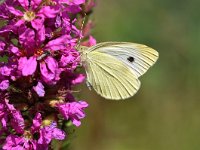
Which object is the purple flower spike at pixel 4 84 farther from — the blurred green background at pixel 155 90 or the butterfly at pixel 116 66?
the blurred green background at pixel 155 90

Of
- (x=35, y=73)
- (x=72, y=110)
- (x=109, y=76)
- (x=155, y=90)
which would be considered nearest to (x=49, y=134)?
(x=72, y=110)

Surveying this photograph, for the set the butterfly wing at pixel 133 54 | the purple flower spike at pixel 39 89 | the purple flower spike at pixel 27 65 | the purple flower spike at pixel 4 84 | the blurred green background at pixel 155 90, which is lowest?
the blurred green background at pixel 155 90

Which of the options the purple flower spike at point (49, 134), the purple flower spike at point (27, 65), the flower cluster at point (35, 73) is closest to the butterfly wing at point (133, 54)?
the flower cluster at point (35, 73)

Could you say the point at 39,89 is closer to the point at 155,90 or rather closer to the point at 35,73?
the point at 35,73

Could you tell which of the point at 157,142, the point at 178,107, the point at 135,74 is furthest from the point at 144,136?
the point at 135,74

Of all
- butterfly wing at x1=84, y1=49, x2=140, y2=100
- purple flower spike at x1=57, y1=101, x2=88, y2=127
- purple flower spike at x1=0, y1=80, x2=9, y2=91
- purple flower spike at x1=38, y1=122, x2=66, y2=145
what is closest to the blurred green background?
butterfly wing at x1=84, y1=49, x2=140, y2=100

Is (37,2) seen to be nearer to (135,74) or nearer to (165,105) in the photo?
(135,74)

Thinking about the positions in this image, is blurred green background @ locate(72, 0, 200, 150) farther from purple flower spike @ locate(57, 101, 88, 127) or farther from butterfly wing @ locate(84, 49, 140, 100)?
purple flower spike @ locate(57, 101, 88, 127)
